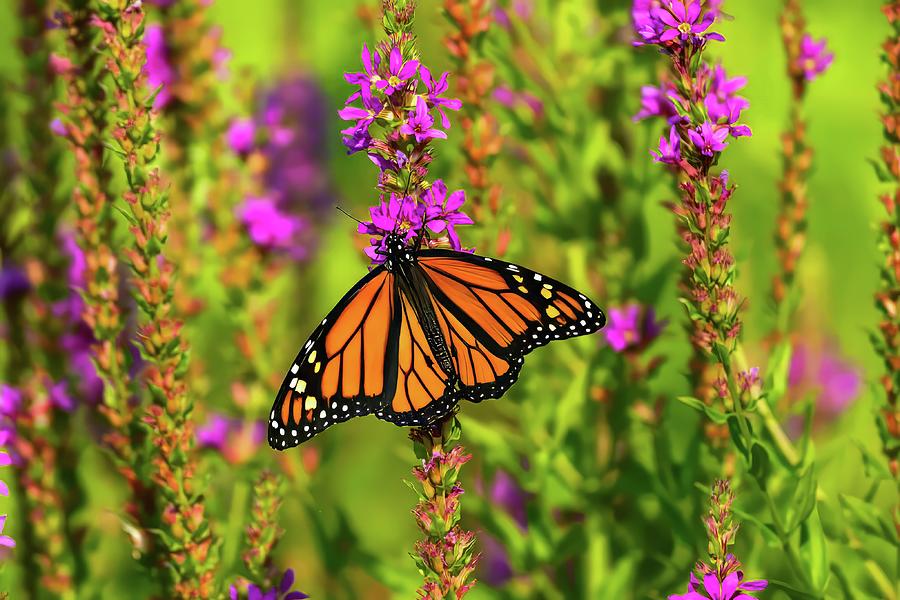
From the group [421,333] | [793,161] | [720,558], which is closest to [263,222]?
[421,333]

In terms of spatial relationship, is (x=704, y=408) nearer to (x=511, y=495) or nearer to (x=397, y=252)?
(x=397, y=252)

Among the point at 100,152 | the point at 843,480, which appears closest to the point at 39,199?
the point at 100,152

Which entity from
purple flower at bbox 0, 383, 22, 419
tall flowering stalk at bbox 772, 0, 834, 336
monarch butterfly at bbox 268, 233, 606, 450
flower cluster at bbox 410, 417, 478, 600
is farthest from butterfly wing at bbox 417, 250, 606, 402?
purple flower at bbox 0, 383, 22, 419

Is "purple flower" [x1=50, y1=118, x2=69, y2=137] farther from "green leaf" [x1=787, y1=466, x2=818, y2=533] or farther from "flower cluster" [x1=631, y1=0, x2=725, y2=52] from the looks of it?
"green leaf" [x1=787, y1=466, x2=818, y2=533]

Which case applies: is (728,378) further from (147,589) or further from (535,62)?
(147,589)

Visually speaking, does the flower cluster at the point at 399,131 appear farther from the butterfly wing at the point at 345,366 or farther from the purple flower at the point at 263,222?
the purple flower at the point at 263,222

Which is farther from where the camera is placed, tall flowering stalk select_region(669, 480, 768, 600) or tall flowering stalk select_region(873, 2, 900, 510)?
tall flowering stalk select_region(873, 2, 900, 510)
